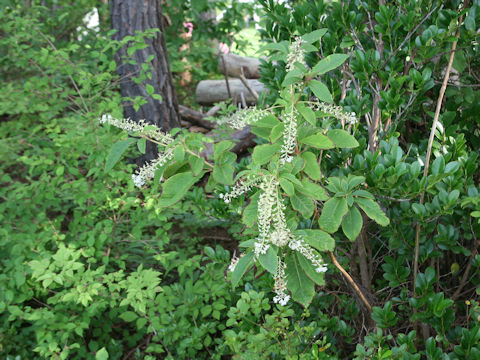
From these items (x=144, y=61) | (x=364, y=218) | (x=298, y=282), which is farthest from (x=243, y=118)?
(x=144, y=61)

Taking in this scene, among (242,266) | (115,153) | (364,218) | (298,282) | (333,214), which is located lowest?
(364,218)

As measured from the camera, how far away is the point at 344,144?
138cm

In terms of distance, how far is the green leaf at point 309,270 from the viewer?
1.33 metres

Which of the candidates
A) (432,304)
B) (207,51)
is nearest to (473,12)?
(432,304)

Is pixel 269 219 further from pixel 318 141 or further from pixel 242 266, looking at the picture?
pixel 318 141

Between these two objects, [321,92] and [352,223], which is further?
[352,223]

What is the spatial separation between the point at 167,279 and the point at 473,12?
2.79 m

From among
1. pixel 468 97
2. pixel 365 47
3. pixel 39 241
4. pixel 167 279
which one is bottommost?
pixel 167 279

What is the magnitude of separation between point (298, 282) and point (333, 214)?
0.25m

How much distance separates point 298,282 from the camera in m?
1.38

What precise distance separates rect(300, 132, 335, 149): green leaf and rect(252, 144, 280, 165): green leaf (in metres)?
0.10

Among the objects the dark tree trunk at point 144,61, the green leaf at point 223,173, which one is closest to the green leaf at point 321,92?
the green leaf at point 223,173

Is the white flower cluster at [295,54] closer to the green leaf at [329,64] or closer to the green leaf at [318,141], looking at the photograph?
the green leaf at [329,64]

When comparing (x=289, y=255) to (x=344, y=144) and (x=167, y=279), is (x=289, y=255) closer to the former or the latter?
(x=344, y=144)
